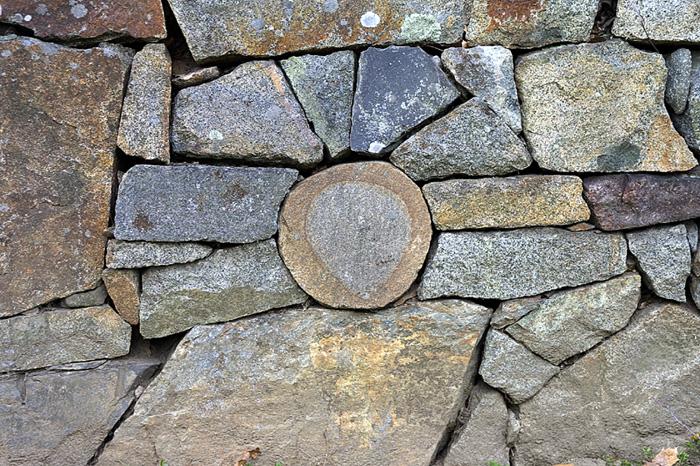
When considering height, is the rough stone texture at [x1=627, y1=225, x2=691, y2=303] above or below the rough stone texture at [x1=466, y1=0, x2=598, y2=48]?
below

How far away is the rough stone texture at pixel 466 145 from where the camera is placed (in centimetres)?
Result: 217

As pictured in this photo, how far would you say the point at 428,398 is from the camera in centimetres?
233

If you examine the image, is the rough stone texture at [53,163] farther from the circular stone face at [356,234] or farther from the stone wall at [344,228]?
the circular stone face at [356,234]

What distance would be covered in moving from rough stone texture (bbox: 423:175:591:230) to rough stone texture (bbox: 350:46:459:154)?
0.24 metres

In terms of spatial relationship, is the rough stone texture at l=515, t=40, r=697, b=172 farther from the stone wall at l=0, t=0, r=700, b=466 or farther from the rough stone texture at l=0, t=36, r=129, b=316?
the rough stone texture at l=0, t=36, r=129, b=316

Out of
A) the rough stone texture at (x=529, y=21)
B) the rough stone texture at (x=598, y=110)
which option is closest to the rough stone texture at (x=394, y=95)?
the rough stone texture at (x=529, y=21)

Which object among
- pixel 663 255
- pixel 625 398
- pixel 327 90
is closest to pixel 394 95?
pixel 327 90

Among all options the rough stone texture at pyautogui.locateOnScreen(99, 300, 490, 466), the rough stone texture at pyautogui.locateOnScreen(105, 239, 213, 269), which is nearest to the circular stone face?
the rough stone texture at pyautogui.locateOnScreen(99, 300, 490, 466)

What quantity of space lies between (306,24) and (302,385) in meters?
1.24

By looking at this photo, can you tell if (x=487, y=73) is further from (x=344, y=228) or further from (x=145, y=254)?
(x=145, y=254)

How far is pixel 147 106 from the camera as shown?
211 centimetres

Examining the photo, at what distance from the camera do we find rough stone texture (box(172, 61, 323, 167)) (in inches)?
84.3

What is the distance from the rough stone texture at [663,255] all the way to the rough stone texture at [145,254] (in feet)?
5.08

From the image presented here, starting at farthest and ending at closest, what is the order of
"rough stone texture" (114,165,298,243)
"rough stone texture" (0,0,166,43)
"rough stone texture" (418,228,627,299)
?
"rough stone texture" (418,228,627,299) < "rough stone texture" (114,165,298,243) < "rough stone texture" (0,0,166,43)
